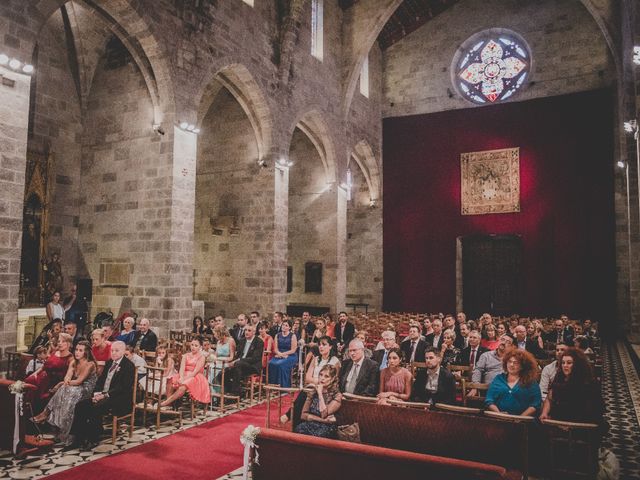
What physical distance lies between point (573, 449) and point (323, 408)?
7.04ft

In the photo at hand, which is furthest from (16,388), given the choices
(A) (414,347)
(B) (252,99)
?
(B) (252,99)

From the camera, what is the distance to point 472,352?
6.60m

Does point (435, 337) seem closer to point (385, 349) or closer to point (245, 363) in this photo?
point (385, 349)

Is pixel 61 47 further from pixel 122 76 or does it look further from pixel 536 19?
pixel 536 19

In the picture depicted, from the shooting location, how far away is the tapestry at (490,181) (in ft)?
55.6

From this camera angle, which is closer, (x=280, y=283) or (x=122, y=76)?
(x=122, y=76)

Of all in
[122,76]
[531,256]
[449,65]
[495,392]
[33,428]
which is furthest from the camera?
[449,65]

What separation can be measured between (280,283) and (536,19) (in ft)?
41.1

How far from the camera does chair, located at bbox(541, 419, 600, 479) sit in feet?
12.8

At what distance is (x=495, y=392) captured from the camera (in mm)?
4633

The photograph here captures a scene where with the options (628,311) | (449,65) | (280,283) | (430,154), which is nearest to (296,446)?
(280,283)

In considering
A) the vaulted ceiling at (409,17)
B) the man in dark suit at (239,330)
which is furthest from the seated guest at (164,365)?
the vaulted ceiling at (409,17)

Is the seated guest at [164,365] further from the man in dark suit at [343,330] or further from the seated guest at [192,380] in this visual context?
the man in dark suit at [343,330]

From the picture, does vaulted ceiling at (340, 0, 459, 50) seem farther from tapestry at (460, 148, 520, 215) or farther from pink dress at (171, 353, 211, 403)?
pink dress at (171, 353, 211, 403)
